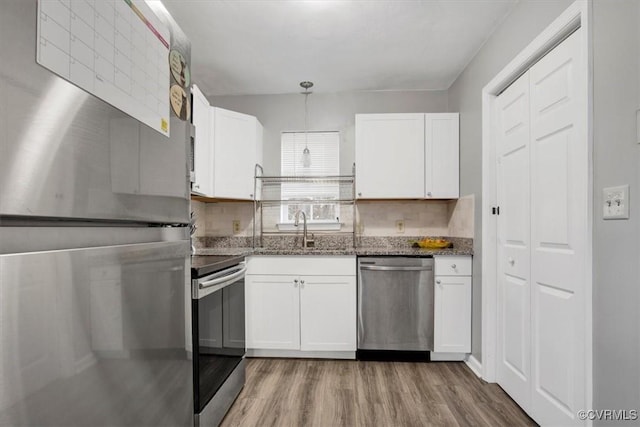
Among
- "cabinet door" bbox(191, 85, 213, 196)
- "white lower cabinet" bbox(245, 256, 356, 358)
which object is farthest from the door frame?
"cabinet door" bbox(191, 85, 213, 196)

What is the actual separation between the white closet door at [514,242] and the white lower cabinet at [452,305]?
0.38m

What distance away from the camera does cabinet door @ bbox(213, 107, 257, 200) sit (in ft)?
9.68

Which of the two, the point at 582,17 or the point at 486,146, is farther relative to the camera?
the point at 486,146

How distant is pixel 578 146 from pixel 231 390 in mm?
2252

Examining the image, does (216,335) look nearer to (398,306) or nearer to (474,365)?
(398,306)

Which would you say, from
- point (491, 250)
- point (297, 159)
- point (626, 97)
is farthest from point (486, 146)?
point (297, 159)

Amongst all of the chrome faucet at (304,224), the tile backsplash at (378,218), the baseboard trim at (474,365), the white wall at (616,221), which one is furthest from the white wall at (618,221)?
the chrome faucet at (304,224)

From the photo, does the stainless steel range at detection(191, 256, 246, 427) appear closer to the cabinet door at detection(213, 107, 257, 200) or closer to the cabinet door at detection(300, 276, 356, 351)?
the cabinet door at detection(300, 276, 356, 351)

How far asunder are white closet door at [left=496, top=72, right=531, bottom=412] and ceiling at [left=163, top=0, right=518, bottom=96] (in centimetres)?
61

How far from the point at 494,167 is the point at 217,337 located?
215cm

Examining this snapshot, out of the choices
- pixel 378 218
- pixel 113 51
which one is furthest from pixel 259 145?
pixel 113 51

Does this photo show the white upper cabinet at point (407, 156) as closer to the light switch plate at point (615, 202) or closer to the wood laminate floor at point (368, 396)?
the wood laminate floor at point (368, 396)

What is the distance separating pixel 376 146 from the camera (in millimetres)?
3100

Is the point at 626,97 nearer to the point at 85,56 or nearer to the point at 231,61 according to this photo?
the point at 85,56
